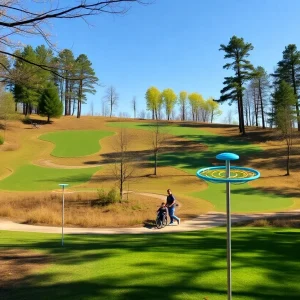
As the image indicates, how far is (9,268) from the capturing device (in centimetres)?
561

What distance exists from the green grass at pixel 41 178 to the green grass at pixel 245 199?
10.9m

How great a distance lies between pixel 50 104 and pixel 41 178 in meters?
27.0

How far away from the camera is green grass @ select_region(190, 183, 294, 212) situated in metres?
19.6

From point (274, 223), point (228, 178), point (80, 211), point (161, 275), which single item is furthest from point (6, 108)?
point (228, 178)

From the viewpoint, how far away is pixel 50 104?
173ft

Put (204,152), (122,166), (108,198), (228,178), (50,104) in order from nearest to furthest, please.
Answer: (228,178)
(108,198)
(122,166)
(204,152)
(50,104)

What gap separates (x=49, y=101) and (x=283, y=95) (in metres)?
35.3

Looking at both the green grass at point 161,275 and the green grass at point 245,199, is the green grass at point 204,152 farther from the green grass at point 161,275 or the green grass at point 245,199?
the green grass at point 161,275

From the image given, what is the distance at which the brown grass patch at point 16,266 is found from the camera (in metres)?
4.77

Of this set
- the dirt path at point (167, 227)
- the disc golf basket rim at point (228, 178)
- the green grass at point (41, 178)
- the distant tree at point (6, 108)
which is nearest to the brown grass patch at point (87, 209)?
the dirt path at point (167, 227)

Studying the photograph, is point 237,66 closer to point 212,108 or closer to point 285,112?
point 285,112

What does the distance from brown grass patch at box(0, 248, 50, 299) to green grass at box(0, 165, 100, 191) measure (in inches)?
732

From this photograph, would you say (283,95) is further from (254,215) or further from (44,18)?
(44,18)

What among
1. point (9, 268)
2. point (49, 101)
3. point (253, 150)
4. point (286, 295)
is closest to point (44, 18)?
point (9, 268)
